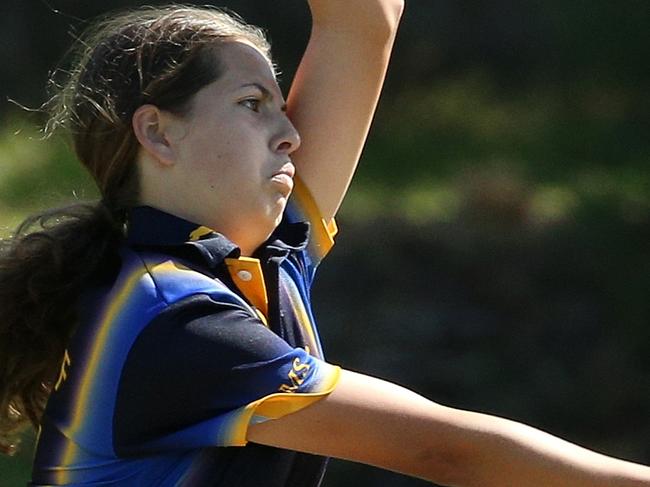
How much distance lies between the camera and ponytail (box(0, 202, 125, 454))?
172cm

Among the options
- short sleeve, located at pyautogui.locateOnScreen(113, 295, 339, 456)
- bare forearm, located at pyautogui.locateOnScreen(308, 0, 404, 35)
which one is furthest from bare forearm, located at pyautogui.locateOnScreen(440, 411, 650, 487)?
bare forearm, located at pyautogui.locateOnScreen(308, 0, 404, 35)

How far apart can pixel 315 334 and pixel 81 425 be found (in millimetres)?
328

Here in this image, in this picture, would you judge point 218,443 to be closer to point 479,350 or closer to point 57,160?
point 479,350

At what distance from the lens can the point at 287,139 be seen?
5.64ft

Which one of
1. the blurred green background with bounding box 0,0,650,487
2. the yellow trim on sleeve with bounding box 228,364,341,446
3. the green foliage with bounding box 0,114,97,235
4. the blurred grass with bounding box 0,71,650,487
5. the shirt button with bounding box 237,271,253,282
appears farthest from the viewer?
the blurred grass with bounding box 0,71,650,487

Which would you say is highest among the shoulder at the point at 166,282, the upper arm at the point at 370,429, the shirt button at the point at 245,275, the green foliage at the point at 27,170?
the shoulder at the point at 166,282

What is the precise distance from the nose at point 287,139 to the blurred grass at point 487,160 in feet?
13.3

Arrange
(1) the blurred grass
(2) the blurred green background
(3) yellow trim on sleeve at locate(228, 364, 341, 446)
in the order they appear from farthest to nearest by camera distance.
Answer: (1) the blurred grass
(2) the blurred green background
(3) yellow trim on sleeve at locate(228, 364, 341, 446)

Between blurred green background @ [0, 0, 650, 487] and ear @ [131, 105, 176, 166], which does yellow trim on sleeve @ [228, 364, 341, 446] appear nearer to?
ear @ [131, 105, 176, 166]

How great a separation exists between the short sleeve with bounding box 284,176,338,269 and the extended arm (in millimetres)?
355

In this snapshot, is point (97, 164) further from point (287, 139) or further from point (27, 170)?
point (27, 170)

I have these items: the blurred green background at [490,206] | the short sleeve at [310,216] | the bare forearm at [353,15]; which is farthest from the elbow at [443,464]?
the blurred green background at [490,206]

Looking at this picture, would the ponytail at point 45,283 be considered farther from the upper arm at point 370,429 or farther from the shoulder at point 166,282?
the upper arm at point 370,429

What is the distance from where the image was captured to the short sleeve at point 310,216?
1864 mm
